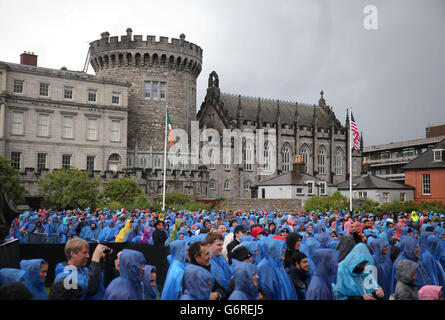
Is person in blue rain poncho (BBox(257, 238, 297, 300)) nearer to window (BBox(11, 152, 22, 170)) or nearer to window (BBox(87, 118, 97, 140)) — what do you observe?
window (BBox(11, 152, 22, 170))

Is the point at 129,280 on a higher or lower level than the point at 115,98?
lower

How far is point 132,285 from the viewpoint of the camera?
6.02m

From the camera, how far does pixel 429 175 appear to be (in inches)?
1937

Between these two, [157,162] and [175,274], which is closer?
[175,274]

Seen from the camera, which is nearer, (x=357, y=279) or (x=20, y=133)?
(x=357, y=279)

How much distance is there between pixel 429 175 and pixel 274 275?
152 feet

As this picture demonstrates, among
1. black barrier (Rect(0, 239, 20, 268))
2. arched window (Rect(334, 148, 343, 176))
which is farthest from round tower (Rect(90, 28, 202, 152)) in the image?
black barrier (Rect(0, 239, 20, 268))

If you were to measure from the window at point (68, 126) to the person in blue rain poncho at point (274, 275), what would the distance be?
153 feet

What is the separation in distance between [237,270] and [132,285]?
1.30 metres

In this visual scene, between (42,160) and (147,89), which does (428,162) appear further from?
(42,160)

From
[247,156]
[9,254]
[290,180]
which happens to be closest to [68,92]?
[247,156]

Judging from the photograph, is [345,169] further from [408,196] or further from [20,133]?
[20,133]

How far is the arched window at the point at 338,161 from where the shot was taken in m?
73.1
